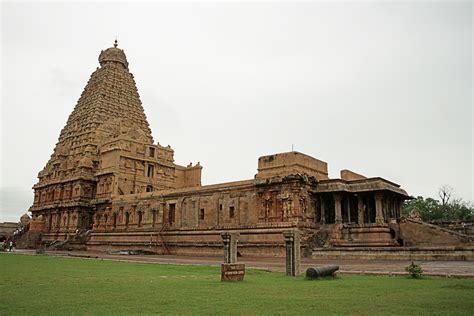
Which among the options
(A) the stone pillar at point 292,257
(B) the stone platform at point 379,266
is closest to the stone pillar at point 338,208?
(B) the stone platform at point 379,266

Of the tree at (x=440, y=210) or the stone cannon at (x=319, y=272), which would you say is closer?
the stone cannon at (x=319, y=272)

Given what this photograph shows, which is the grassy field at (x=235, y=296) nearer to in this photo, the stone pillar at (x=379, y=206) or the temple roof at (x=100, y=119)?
the stone pillar at (x=379, y=206)

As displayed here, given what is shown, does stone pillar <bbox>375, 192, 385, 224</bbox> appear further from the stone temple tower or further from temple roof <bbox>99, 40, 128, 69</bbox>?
temple roof <bbox>99, 40, 128, 69</bbox>

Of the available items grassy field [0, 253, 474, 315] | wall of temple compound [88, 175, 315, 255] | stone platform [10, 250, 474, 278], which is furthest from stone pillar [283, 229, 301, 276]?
wall of temple compound [88, 175, 315, 255]

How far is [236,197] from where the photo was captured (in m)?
33.9

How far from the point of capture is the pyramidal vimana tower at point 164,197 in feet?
98.9

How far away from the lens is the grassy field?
318 inches

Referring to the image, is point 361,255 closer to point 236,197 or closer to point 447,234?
point 447,234

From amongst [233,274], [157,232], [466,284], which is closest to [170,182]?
[157,232]

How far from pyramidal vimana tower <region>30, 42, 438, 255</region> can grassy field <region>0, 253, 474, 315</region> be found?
1604cm

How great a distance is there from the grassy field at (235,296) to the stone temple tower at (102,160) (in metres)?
34.8

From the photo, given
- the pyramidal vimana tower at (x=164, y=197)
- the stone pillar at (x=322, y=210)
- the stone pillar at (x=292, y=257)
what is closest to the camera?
the stone pillar at (x=292, y=257)

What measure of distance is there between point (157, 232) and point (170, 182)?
1474cm

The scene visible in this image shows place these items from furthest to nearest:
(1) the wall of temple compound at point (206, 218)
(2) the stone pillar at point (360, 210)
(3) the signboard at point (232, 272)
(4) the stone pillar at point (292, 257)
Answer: (2) the stone pillar at point (360, 210) → (1) the wall of temple compound at point (206, 218) → (4) the stone pillar at point (292, 257) → (3) the signboard at point (232, 272)
